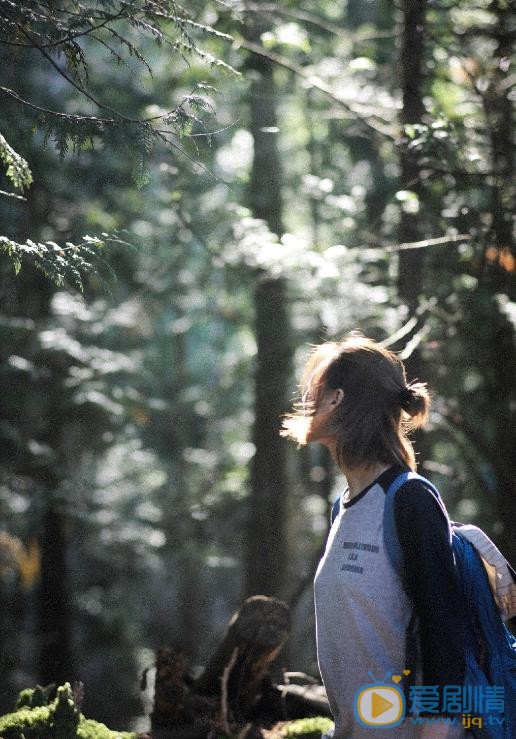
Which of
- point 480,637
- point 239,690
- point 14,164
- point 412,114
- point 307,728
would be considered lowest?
point 307,728

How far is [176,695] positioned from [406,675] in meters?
2.83

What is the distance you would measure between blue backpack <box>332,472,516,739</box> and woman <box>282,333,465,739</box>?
37 millimetres

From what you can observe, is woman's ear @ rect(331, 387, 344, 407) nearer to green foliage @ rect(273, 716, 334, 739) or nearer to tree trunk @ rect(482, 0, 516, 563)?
green foliage @ rect(273, 716, 334, 739)

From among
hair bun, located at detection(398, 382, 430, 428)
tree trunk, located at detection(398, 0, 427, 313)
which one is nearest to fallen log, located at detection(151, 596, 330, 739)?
hair bun, located at detection(398, 382, 430, 428)

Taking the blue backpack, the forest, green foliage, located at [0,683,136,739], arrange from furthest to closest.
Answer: the forest
green foliage, located at [0,683,136,739]
the blue backpack

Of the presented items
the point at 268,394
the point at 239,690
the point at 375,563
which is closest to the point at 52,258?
the point at 375,563

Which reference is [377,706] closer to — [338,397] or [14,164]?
[338,397]

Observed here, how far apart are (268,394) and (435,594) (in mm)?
8354

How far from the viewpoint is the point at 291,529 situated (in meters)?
Result: 10.7

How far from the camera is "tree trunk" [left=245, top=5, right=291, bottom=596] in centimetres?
1035

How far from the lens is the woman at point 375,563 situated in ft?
8.14

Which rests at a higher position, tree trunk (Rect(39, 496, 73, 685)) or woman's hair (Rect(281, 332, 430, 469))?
woman's hair (Rect(281, 332, 430, 469))

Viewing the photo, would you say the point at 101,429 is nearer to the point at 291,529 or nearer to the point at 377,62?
the point at 291,529

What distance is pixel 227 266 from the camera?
7.92 metres
